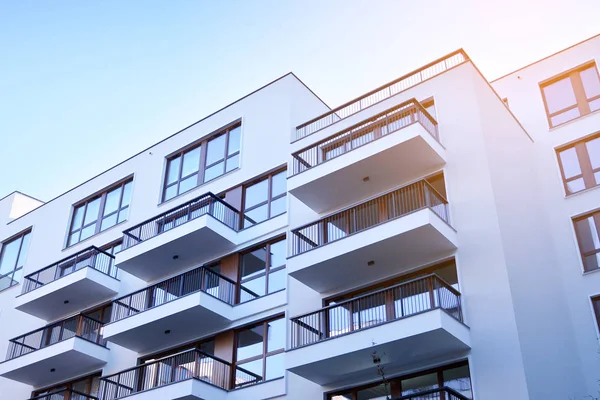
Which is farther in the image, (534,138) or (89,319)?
(89,319)

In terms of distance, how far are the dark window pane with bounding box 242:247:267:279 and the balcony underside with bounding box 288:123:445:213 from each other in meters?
2.47

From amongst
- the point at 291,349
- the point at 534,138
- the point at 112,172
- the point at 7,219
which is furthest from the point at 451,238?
the point at 7,219

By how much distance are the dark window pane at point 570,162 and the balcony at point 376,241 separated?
201 inches

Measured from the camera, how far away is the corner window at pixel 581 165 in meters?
21.6

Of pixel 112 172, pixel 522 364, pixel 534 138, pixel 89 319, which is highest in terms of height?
pixel 112 172

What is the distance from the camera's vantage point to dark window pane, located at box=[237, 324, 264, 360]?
851 inches

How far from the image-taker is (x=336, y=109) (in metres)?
24.2

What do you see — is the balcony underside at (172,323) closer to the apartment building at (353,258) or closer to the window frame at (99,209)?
the apartment building at (353,258)

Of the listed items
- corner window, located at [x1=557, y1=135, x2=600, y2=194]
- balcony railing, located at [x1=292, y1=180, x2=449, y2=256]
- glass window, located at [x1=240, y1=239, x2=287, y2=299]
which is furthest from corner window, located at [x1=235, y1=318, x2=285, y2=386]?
corner window, located at [x1=557, y1=135, x2=600, y2=194]

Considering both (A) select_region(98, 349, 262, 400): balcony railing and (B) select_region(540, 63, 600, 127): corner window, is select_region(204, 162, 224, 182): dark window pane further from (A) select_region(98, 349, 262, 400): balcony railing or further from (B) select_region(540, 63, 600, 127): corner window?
(B) select_region(540, 63, 600, 127): corner window

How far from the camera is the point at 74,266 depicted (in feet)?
92.9

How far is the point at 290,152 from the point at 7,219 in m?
18.2

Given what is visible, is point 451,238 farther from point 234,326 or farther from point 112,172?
point 112,172

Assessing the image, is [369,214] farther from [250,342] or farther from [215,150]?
[215,150]
